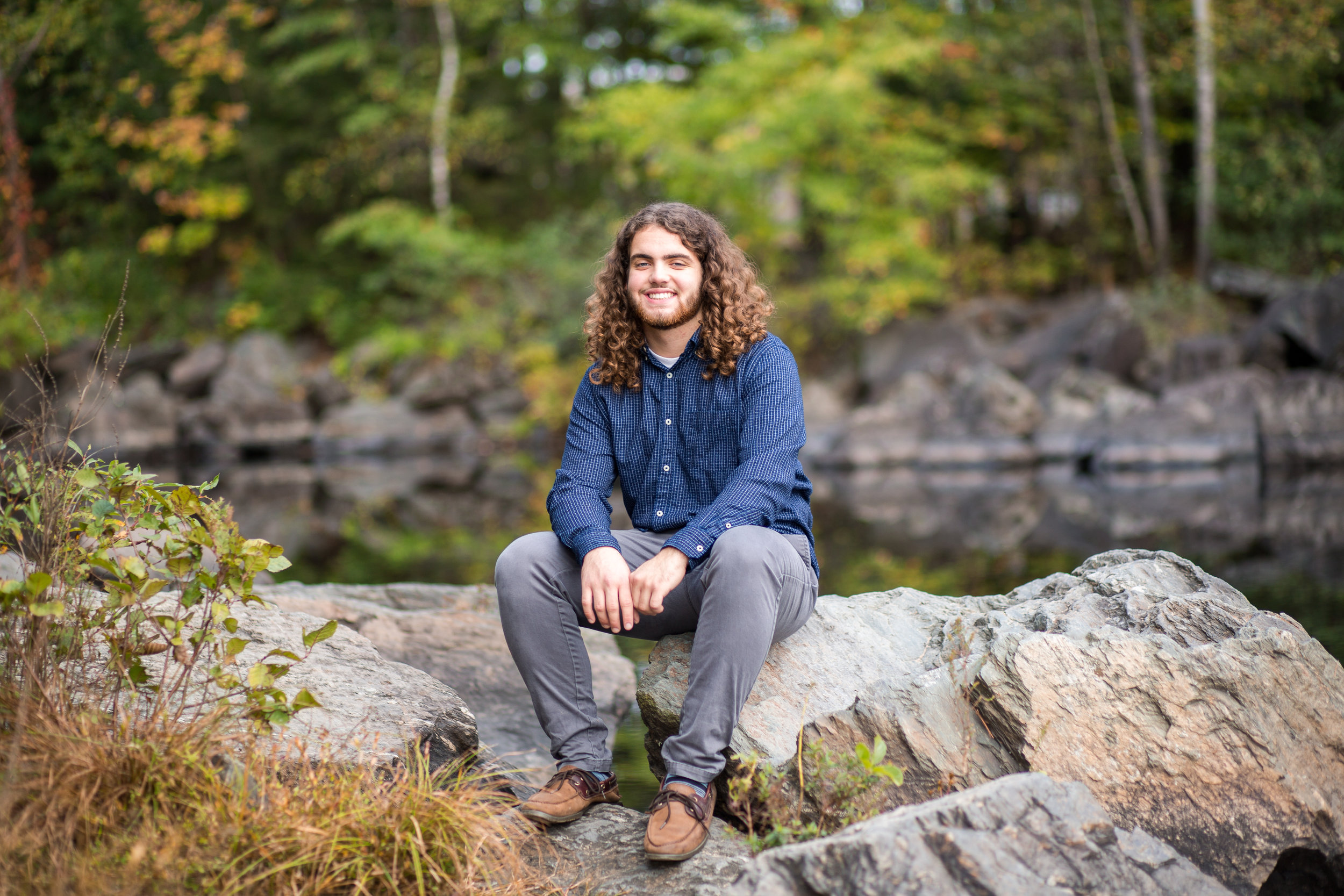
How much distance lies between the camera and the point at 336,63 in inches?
883

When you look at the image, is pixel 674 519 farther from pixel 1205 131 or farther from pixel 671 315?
pixel 1205 131

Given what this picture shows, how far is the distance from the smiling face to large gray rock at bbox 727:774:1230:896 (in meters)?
1.54

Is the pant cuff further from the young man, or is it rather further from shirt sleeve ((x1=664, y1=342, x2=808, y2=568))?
shirt sleeve ((x1=664, y1=342, x2=808, y2=568))

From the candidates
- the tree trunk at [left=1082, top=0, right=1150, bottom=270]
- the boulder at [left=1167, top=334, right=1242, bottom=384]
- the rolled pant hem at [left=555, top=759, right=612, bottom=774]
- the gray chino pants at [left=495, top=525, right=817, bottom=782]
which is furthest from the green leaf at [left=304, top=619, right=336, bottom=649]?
the tree trunk at [left=1082, top=0, right=1150, bottom=270]

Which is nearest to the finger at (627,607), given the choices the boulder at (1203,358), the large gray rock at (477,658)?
the large gray rock at (477,658)

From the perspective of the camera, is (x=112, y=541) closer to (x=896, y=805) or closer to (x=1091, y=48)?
(x=896, y=805)

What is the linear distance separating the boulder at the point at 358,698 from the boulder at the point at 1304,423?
1132 cm

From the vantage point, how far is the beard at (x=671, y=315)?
3045 millimetres

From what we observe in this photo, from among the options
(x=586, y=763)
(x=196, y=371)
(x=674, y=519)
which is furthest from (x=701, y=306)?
(x=196, y=371)

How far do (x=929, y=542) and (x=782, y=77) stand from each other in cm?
1254

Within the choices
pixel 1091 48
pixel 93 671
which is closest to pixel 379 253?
Result: pixel 1091 48

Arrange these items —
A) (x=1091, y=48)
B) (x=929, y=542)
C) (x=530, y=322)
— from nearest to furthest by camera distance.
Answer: (x=929, y=542)
(x=1091, y=48)
(x=530, y=322)

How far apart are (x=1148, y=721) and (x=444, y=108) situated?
2042cm

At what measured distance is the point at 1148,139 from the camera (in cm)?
1697
